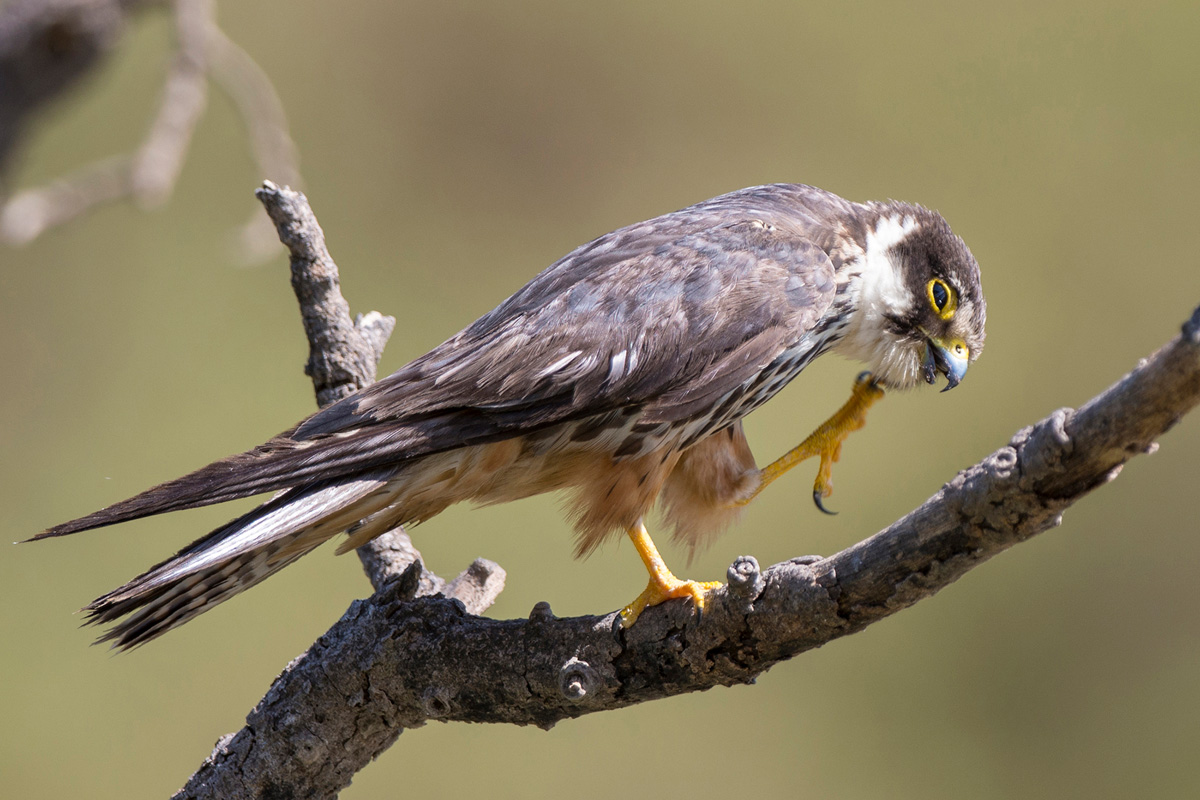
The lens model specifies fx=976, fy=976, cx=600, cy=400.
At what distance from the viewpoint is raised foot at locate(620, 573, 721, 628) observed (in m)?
1.60

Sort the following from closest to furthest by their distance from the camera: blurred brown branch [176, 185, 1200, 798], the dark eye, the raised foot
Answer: blurred brown branch [176, 185, 1200, 798] → the raised foot → the dark eye

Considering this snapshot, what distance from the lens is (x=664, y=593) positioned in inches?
67.4

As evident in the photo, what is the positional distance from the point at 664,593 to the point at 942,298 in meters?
0.99

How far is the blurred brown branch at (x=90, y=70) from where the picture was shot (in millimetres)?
2719

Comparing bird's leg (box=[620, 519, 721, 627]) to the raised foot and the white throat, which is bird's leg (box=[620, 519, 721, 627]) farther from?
the white throat

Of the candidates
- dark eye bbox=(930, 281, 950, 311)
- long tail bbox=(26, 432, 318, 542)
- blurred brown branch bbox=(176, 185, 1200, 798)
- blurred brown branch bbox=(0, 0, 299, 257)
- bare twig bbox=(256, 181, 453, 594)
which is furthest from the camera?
blurred brown branch bbox=(0, 0, 299, 257)

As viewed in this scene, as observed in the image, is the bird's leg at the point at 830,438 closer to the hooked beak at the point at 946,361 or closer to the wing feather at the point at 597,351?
the hooked beak at the point at 946,361

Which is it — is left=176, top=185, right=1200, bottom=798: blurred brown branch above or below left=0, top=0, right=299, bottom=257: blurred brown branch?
below

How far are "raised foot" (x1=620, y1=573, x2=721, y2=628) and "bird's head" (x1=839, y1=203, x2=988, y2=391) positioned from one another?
76cm

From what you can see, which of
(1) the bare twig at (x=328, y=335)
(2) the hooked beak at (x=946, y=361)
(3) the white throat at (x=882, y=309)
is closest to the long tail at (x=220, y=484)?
(1) the bare twig at (x=328, y=335)

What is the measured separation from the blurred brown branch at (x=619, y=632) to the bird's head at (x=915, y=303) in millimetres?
929

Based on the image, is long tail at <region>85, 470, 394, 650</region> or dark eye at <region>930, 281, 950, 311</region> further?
dark eye at <region>930, 281, 950, 311</region>

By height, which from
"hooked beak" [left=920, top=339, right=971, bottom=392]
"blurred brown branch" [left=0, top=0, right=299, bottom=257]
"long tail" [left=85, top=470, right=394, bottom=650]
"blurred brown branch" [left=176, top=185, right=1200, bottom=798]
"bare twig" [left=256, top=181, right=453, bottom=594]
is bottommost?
"blurred brown branch" [left=176, top=185, right=1200, bottom=798]

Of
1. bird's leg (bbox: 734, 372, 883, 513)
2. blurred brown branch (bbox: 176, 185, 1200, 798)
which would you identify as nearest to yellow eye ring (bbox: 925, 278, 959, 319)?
bird's leg (bbox: 734, 372, 883, 513)
